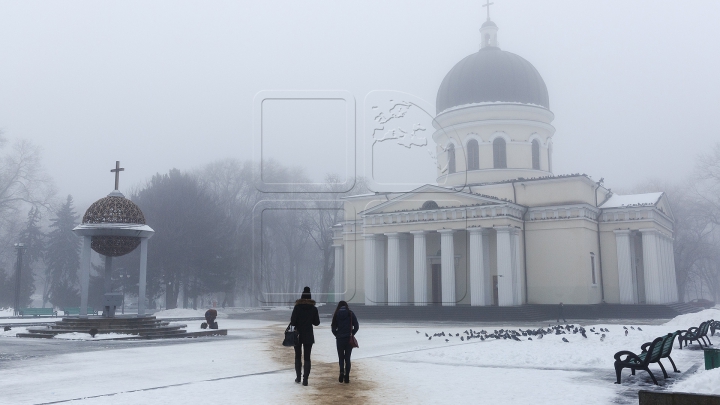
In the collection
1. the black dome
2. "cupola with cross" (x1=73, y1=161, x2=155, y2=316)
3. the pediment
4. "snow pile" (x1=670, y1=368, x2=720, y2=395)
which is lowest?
"snow pile" (x1=670, y1=368, x2=720, y2=395)

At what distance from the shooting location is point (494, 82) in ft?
140

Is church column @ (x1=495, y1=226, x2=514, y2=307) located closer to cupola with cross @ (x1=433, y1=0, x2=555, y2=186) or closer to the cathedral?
the cathedral

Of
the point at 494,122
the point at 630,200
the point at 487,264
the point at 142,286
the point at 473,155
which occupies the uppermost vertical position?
the point at 494,122

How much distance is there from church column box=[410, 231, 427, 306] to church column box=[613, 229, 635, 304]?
12.3 meters

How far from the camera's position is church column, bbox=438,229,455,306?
122 ft

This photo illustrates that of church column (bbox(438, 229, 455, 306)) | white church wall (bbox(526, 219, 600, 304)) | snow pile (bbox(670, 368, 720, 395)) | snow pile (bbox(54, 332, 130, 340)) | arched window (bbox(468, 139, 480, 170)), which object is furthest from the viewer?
arched window (bbox(468, 139, 480, 170))

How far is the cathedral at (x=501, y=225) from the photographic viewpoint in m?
37.0

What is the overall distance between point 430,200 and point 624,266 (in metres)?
12.9

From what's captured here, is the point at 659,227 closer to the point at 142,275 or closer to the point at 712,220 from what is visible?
the point at 712,220

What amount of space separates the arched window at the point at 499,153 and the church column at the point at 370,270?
10.2 m

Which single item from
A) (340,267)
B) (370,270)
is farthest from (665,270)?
(340,267)

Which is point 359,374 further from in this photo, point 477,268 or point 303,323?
point 477,268

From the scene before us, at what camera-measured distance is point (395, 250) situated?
1559 inches

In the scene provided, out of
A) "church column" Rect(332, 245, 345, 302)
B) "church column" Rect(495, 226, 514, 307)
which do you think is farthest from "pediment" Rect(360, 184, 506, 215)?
"church column" Rect(332, 245, 345, 302)
